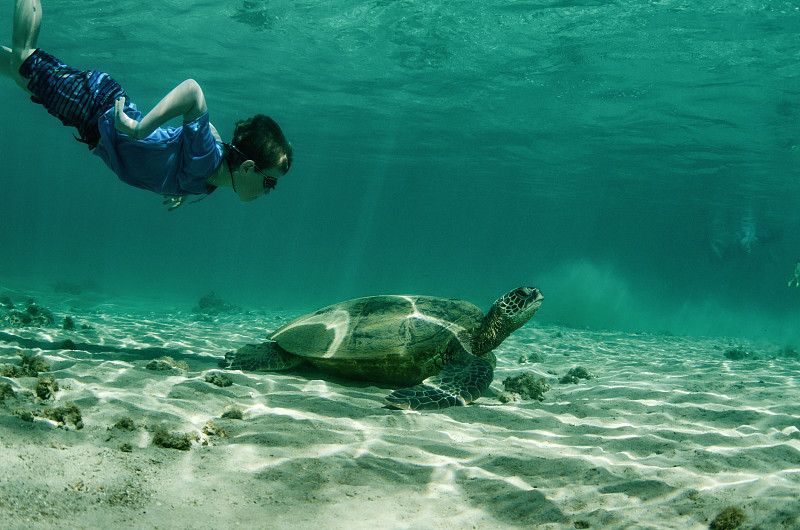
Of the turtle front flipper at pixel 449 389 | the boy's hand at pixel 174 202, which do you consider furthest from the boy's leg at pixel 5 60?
the turtle front flipper at pixel 449 389

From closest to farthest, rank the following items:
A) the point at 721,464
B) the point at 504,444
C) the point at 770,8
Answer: the point at 721,464 → the point at 504,444 → the point at 770,8

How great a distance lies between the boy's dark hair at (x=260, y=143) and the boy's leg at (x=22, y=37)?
1671 mm

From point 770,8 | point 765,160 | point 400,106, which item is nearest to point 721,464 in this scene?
point 770,8

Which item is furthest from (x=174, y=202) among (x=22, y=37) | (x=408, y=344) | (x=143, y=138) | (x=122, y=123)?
(x=408, y=344)

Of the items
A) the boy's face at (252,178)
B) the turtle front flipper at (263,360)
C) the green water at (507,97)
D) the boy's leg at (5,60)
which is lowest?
the turtle front flipper at (263,360)

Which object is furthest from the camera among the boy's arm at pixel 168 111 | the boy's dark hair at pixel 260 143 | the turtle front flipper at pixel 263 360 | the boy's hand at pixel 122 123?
the turtle front flipper at pixel 263 360

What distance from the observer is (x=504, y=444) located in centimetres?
324

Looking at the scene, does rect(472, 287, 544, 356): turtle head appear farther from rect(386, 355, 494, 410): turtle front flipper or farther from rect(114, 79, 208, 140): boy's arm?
rect(114, 79, 208, 140): boy's arm

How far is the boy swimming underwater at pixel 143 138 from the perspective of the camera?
3.81 meters

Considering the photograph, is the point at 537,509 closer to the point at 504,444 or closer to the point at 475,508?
the point at 475,508

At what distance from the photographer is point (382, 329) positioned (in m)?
5.05

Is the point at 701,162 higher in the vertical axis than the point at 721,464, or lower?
higher

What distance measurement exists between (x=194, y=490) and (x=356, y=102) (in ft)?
74.1

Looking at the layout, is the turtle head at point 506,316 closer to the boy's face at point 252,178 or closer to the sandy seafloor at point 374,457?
the sandy seafloor at point 374,457
